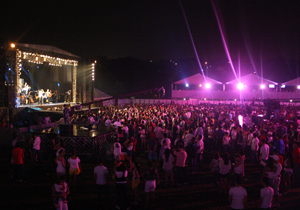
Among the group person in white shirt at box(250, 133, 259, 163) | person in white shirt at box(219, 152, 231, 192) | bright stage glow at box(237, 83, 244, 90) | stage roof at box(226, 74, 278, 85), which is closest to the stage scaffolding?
person in white shirt at box(219, 152, 231, 192)

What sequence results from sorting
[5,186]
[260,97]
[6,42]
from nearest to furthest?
[5,186] → [6,42] → [260,97]

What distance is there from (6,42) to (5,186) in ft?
43.8

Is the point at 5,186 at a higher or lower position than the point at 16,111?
lower

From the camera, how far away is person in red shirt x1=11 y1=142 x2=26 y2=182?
6352mm

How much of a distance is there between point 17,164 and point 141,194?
12.4ft

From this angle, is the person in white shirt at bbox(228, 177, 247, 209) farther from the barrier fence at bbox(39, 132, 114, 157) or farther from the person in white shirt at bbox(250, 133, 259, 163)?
the barrier fence at bbox(39, 132, 114, 157)

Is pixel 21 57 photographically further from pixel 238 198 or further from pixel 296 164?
pixel 296 164

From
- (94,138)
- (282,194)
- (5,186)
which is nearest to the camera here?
(282,194)

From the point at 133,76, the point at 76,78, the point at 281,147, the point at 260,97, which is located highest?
the point at 133,76

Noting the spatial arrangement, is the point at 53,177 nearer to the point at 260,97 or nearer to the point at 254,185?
the point at 254,185

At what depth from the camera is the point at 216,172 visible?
614 centimetres

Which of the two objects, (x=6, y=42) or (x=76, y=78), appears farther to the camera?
(x=76, y=78)

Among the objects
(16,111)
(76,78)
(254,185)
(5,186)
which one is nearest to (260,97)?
(76,78)

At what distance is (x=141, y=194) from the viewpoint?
5.92 m
